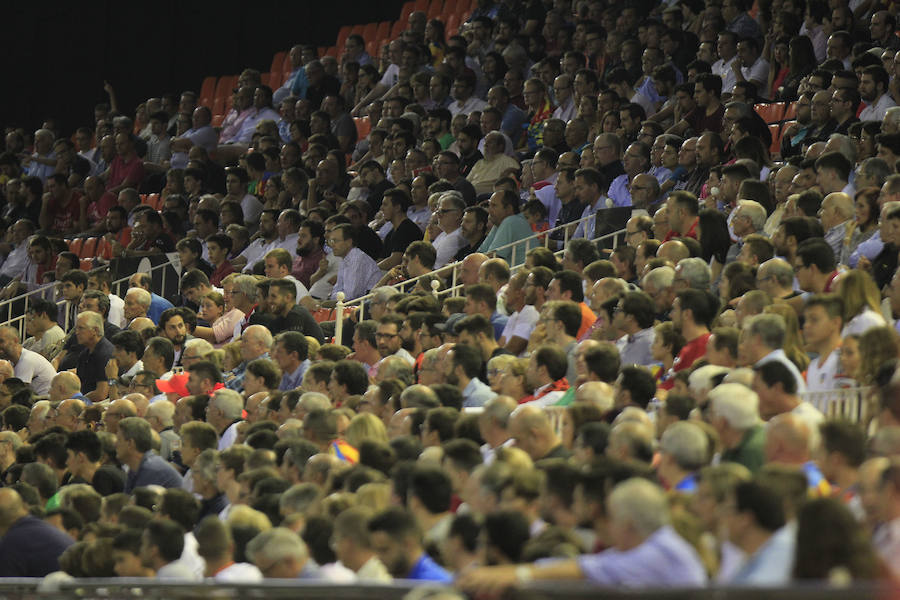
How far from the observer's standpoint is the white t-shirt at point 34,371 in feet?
33.2

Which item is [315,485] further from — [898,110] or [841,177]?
[898,110]

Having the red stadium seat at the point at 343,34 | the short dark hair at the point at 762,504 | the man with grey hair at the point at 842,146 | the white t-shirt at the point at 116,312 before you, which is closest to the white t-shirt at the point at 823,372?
the short dark hair at the point at 762,504

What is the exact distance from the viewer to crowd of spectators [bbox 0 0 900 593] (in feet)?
15.1

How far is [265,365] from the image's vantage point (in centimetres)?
817

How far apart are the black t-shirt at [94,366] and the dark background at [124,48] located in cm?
980

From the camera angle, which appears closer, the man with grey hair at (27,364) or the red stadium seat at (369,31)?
the man with grey hair at (27,364)

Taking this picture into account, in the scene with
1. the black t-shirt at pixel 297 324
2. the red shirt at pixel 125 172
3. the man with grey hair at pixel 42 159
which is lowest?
the black t-shirt at pixel 297 324

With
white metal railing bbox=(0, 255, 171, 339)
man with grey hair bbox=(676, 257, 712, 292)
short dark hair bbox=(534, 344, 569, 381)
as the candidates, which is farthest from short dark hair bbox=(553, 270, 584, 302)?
white metal railing bbox=(0, 255, 171, 339)

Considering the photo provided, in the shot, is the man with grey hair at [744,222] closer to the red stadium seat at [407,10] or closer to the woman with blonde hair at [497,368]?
the woman with blonde hair at [497,368]

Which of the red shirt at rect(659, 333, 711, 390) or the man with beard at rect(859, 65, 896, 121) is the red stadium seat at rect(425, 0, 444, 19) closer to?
the man with beard at rect(859, 65, 896, 121)

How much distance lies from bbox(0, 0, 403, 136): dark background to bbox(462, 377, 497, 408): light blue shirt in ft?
41.2

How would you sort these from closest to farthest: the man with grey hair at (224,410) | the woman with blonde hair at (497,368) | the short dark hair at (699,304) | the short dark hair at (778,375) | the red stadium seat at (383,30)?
the short dark hair at (778,375)
the short dark hair at (699,304)
the woman with blonde hair at (497,368)
the man with grey hair at (224,410)
the red stadium seat at (383,30)

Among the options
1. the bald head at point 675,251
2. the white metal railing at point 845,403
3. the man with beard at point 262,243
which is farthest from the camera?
the man with beard at point 262,243

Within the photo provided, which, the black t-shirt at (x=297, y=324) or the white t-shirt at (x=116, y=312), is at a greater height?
the white t-shirt at (x=116, y=312)
